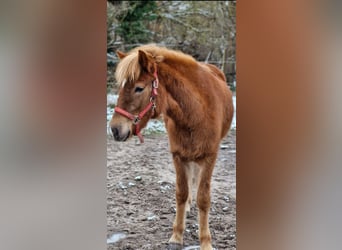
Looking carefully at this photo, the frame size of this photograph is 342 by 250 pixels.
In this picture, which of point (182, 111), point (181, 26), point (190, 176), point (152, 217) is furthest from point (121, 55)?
point (152, 217)

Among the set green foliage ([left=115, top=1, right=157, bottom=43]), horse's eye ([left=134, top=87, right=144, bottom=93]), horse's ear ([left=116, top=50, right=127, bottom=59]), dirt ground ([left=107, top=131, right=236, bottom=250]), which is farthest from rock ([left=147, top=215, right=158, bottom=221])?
green foliage ([left=115, top=1, right=157, bottom=43])

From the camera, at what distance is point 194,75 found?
1.42 m

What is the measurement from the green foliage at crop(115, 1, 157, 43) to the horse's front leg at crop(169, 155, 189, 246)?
60 centimetres

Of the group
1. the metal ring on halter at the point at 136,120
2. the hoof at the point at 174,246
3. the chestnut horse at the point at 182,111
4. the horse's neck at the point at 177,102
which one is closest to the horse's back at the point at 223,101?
the chestnut horse at the point at 182,111

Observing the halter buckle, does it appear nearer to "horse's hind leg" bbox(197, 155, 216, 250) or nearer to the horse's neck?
the horse's neck

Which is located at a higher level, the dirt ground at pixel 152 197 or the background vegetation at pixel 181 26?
the background vegetation at pixel 181 26

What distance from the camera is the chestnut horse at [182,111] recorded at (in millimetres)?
1288

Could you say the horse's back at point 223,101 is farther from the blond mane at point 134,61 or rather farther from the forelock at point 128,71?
the forelock at point 128,71

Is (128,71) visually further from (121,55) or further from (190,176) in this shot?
A: (190,176)

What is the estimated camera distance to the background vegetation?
5.16ft

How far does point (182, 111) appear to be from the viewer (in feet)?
4.47
